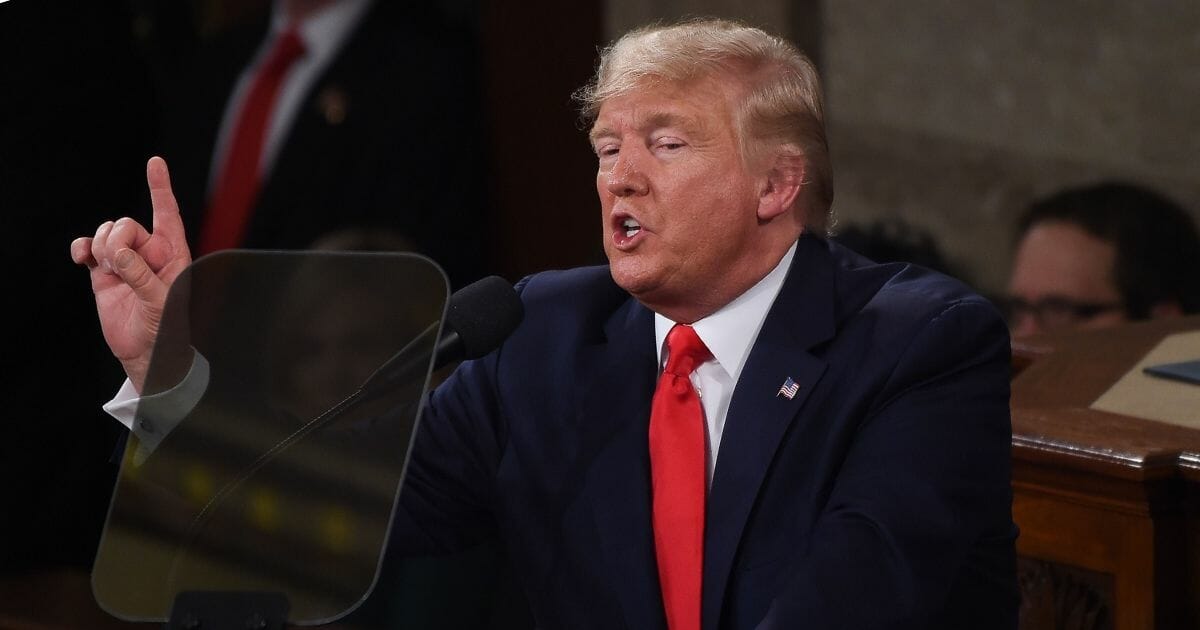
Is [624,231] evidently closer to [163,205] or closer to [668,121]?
[668,121]

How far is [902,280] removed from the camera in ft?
5.69

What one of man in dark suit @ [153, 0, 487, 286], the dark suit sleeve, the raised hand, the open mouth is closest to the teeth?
the open mouth

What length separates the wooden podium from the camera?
183 centimetres

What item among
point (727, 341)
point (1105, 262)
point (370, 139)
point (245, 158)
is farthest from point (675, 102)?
point (1105, 262)

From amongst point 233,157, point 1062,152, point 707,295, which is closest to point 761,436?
point 707,295

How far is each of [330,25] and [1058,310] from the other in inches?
53.4

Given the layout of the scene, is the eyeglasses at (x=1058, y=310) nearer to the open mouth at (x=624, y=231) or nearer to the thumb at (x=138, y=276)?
the open mouth at (x=624, y=231)

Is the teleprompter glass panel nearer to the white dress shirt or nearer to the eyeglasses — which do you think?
the white dress shirt

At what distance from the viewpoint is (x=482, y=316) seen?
4.42 ft

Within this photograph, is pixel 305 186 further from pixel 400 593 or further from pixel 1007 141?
pixel 1007 141

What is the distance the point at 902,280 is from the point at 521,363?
38cm

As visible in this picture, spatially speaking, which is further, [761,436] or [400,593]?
[400,593]

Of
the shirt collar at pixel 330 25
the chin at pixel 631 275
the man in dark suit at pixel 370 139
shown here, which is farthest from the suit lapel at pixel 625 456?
the shirt collar at pixel 330 25

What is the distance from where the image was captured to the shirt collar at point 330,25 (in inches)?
122
